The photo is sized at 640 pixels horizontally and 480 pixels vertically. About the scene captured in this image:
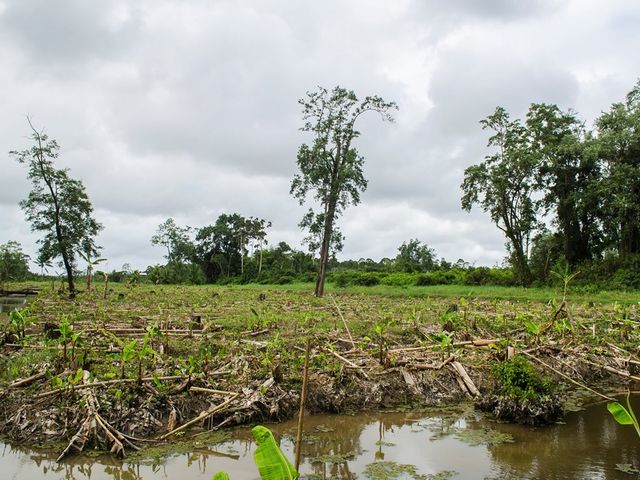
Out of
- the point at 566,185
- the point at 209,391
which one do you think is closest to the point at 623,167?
the point at 566,185

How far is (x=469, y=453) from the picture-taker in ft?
18.7

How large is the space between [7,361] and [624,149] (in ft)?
111

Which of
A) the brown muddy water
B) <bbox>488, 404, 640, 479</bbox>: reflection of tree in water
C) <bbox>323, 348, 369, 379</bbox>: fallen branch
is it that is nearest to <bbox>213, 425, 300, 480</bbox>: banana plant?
the brown muddy water

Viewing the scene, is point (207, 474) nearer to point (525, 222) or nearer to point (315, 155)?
point (315, 155)

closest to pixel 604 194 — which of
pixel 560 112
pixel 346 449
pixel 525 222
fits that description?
pixel 525 222

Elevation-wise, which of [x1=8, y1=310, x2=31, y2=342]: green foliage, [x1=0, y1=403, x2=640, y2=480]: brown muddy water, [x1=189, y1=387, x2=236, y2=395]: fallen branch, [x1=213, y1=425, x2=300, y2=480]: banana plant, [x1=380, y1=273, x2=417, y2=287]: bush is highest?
[x1=380, y1=273, x2=417, y2=287]: bush

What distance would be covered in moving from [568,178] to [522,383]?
3154 centimetres

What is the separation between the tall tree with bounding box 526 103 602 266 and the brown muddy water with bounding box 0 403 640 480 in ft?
94.8

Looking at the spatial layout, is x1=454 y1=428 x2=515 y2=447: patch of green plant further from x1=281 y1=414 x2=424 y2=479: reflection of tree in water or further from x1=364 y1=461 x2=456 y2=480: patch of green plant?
x1=364 y1=461 x2=456 y2=480: patch of green plant

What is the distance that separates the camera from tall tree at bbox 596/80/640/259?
2936cm

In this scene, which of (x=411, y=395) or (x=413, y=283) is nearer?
(x=411, y=395)

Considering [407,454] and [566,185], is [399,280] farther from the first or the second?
[407,454]

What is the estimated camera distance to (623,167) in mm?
29391

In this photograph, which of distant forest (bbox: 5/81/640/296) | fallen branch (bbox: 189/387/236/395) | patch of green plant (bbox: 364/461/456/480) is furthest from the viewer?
distant forest (bbox: 5/81/640/296)
